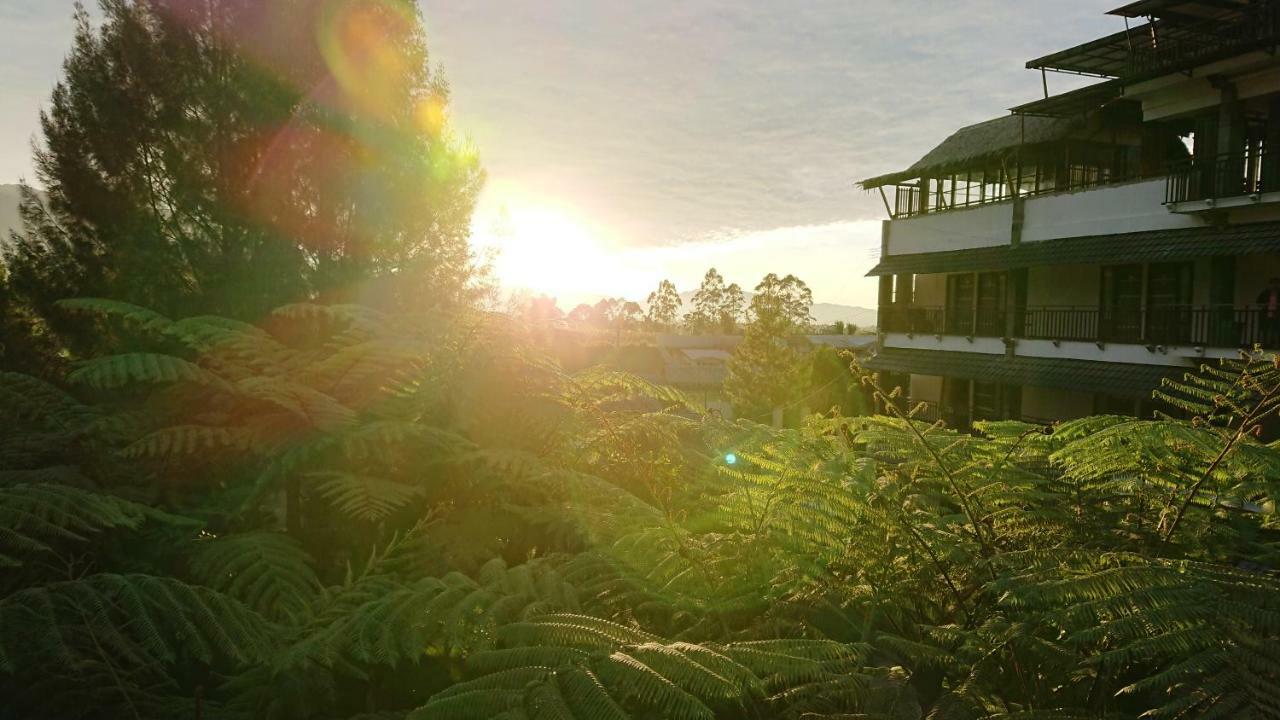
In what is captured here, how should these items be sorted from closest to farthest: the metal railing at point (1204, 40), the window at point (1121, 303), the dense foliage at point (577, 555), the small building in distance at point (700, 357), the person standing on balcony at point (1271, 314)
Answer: the dense foliage at point (577, 555) → the metal railing at point (1204, 40) → the person standing on balcony at point (1271, 314) → the window at point (1121, 303) → the small building in distance at point (700, 357)

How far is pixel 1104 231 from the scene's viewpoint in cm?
1812

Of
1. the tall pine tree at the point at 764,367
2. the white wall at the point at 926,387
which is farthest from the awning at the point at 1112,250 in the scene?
the tall pine tree at the point at 764,367

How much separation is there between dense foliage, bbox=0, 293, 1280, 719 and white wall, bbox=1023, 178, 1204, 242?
16.5m

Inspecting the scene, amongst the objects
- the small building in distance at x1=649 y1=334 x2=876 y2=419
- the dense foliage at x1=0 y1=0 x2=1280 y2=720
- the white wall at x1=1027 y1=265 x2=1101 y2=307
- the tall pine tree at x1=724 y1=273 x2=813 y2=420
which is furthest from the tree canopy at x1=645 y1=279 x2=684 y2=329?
the dense foliage at x1=0 y1=0 x2=1280 y2=720

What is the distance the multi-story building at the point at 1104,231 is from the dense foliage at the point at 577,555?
15.4 metres

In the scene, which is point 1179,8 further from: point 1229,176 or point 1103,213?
point 1103,213

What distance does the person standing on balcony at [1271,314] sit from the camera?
14.5 meters

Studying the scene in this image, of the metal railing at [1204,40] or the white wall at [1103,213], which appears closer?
the metal railing at [1204,40]

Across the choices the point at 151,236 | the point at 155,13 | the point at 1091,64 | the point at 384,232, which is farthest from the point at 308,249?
the point at 1091,64

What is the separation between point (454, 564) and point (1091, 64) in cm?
2048

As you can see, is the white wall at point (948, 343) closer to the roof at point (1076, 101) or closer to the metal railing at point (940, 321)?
the metal railing at point (940, 321)

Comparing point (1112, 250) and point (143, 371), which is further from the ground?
point (1112, 250)

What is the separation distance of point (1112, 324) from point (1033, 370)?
2.09 meters

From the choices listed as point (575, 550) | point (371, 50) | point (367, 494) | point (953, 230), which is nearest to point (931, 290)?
point (953, 230)
